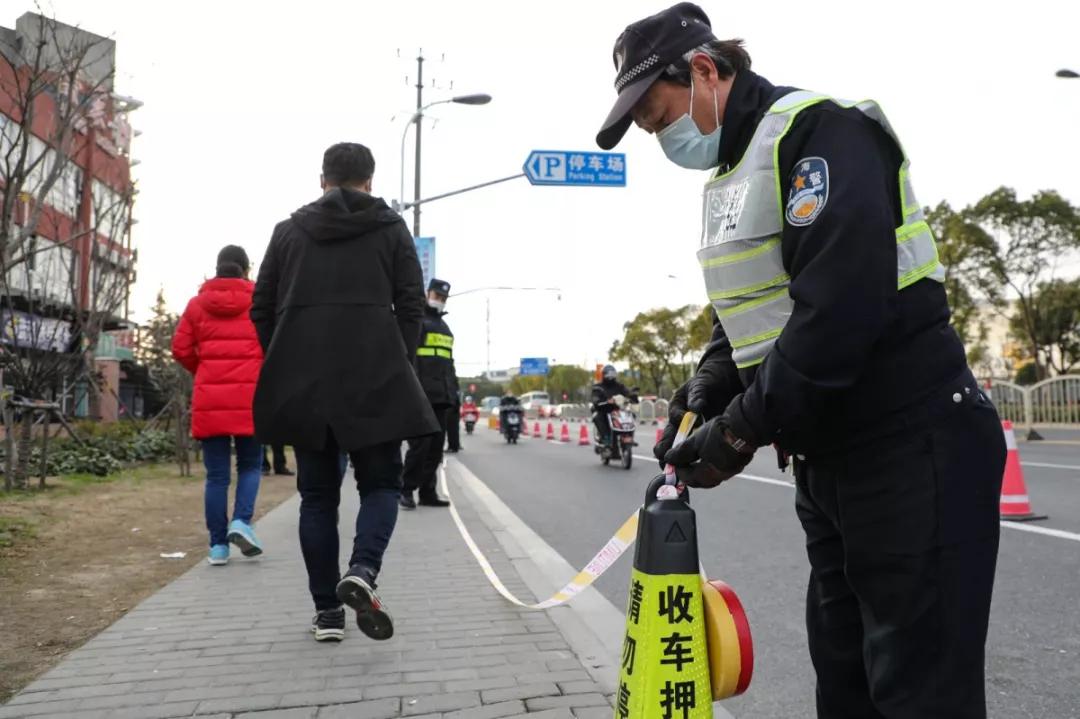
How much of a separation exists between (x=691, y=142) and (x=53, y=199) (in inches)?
378

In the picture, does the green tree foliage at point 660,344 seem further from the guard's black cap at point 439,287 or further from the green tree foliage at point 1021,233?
the guard's black cap at point 439,287

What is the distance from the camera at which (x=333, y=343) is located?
3.52m

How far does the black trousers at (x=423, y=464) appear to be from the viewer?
8000mm

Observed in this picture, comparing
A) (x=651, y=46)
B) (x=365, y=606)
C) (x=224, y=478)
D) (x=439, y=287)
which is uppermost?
(x=439, y=287)

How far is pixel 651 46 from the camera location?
6.13 feet

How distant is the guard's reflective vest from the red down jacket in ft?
12.8

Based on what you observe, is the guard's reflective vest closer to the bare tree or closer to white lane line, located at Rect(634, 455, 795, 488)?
the bare tree

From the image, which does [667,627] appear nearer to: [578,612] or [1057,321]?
[578,612]

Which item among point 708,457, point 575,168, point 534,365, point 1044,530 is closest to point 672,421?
point 708,457

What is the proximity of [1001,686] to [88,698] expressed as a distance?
3111 millimetres

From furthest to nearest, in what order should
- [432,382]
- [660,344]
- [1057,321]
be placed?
[660,344] < [1057,321] < [432,382]

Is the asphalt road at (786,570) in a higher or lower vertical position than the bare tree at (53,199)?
lower

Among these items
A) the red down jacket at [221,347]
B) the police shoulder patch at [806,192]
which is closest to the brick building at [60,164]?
the red down jacket at [221,347]

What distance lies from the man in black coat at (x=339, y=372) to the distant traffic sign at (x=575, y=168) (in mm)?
13912
